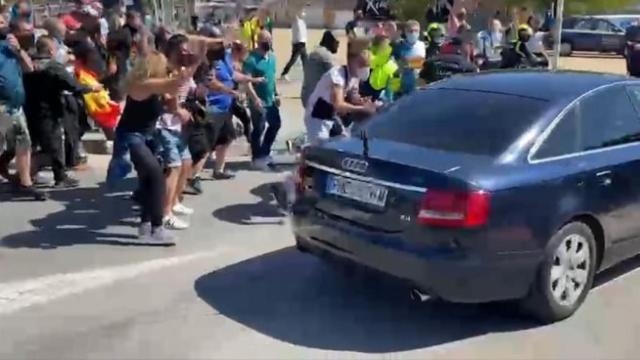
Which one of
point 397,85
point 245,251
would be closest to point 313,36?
point 397,85

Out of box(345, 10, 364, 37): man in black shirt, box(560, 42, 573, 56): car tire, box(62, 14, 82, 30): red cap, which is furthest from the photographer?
box(560, 42, 573, 56): car tire

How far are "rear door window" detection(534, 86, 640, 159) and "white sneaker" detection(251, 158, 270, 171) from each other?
4.81 m

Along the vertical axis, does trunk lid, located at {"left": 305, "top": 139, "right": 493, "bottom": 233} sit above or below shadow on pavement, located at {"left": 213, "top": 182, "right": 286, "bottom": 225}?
above

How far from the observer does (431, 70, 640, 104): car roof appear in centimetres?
612

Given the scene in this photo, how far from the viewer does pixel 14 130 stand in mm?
8555

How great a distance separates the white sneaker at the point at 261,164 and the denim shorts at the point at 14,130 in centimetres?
265

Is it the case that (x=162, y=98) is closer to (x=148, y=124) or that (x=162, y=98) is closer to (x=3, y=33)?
(x=148, y=124)

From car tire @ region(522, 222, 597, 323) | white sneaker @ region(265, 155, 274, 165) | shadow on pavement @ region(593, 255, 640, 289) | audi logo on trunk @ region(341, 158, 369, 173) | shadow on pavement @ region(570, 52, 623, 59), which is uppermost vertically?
audi logo on trunk @ region(341, 158, 369, 173)

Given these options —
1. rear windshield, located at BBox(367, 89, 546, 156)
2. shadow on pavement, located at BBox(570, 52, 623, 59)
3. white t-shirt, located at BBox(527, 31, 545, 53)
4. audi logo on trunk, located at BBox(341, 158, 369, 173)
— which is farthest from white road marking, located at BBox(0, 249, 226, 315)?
shadow on pavement, located at BBox(570, 52, 623, 59)

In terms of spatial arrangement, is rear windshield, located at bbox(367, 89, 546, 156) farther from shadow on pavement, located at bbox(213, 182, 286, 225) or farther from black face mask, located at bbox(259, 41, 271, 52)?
black face mask, located at bbox(259, 41, 271, 52)

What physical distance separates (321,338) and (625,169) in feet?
7.55

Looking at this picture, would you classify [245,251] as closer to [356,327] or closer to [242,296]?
[242,296]

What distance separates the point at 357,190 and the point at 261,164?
4947 mm

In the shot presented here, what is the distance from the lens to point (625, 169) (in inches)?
243
